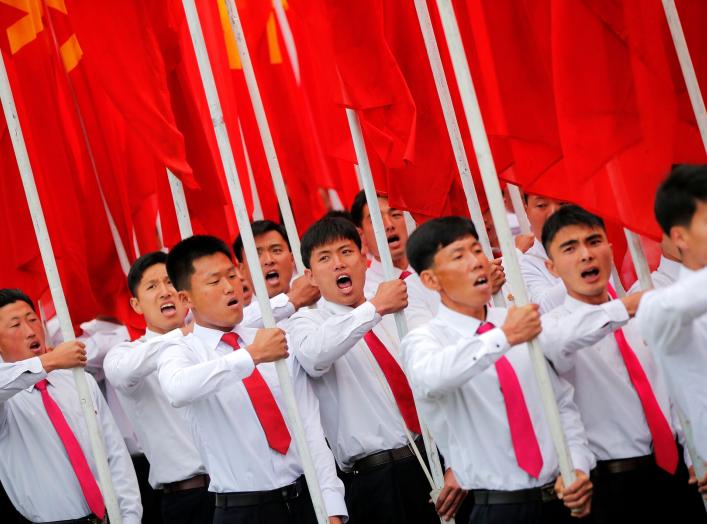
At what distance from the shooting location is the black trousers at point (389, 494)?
15.2ft

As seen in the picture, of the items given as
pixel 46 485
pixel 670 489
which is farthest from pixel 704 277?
pixel 46 485

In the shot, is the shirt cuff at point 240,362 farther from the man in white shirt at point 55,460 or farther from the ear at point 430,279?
the man in white shirt at point 55,460

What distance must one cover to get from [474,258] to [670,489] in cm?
115

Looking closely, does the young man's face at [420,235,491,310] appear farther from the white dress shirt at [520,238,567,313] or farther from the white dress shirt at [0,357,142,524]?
the white dress shirt at [0,357,142,524]

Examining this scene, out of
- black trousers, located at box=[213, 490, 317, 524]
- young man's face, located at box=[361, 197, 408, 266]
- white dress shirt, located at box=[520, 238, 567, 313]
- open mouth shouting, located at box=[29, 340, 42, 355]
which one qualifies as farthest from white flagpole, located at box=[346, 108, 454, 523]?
open mouth shouting, located at box=[29, 340, 42, 355]

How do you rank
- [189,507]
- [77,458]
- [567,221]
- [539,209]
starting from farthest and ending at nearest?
[539,209]
[189,507]
[77,458]
[567,221]

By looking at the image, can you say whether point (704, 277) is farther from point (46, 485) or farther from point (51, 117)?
point (51, 117)

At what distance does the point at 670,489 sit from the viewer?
158 inches

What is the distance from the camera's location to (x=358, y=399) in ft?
15.5

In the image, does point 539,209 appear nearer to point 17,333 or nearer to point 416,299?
point 416,299

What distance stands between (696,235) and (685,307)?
28cm

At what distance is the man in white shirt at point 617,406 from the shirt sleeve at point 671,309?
528 mm

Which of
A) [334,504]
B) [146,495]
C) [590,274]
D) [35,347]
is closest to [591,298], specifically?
[590,274]

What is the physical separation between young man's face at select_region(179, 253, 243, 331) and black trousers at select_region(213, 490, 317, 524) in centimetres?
74
